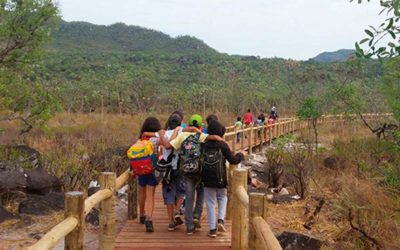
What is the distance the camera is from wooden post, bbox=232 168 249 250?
5.15 m

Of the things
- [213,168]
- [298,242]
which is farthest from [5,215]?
[298,242]

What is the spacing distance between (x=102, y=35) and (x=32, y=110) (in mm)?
101266

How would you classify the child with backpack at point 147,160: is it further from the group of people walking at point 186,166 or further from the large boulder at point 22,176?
the large boulder at point 22,176

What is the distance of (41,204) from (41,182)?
745mm

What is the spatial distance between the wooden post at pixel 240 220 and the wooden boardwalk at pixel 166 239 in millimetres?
223

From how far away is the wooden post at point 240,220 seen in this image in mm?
5152

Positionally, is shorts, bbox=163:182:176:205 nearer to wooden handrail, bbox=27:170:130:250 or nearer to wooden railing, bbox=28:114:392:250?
wooden railing, bbox=28:114:392:250

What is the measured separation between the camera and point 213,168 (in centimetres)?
552

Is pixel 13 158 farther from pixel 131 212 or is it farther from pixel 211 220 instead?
pixel 211 220

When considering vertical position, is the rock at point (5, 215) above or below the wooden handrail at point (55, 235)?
below

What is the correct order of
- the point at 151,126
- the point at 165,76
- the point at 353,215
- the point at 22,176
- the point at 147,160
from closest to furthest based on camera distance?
the point at 147,160, the point at 151,126, the point at 353,215, the point at 22,176, the point at 165,76

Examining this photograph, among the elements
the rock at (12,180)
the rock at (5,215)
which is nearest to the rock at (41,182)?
the rock at (12,180)

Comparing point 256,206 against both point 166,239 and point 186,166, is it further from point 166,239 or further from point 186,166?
point 166,239

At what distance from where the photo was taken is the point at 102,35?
108 metres
